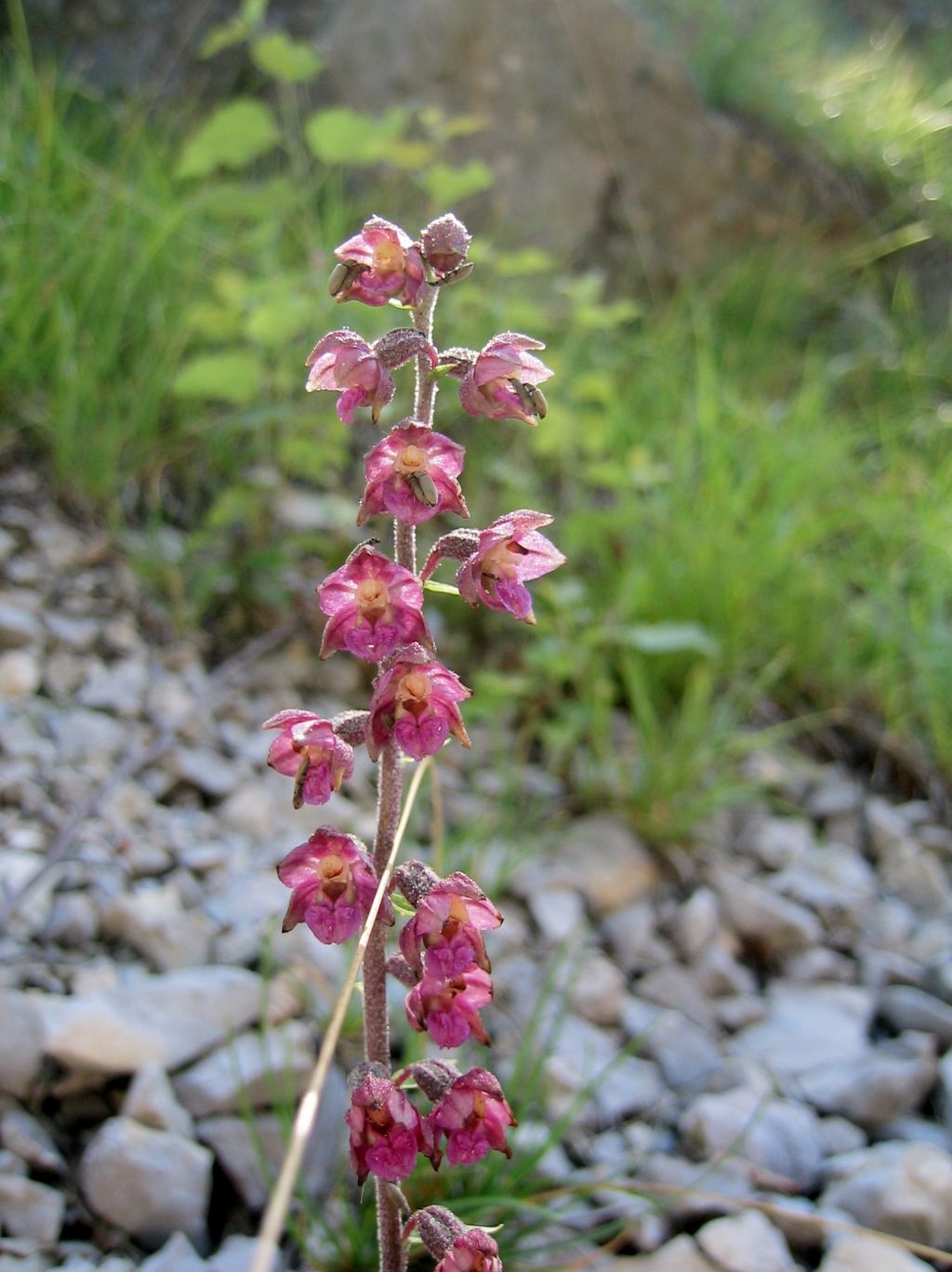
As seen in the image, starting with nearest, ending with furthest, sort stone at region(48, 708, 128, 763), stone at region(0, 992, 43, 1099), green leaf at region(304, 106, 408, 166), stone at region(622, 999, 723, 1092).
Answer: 1. stone at region(0, 992, 43, 1099)
2. stone at region(622, 999, 723, 1092)
3. stone at region(48, 708, 128, 763)
4. green leaf at region(304, 106, 408, 166)

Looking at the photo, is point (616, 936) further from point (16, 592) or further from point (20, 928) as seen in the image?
point (16, 592)

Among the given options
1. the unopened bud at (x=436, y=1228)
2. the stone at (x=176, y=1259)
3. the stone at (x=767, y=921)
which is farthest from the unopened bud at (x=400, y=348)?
the stone at (x=767, y=921)

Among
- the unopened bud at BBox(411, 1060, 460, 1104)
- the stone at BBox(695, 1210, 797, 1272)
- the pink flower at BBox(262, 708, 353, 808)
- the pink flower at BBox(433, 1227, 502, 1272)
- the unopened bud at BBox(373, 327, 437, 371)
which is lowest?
the stone at BBox(695, 1210, 797, 1272)

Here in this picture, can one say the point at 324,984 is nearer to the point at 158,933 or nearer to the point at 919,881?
the point at 158,933

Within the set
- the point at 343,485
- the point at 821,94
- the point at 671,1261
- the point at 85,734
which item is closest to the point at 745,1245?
the point at 671,1261

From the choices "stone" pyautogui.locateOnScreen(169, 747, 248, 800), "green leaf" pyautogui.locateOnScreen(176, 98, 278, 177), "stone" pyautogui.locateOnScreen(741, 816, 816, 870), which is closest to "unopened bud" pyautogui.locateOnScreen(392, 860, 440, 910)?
"stone" pyautogui.locateOnScreen(169, 747, 248, 800)

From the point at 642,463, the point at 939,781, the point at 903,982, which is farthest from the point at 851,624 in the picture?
the point at 903,982

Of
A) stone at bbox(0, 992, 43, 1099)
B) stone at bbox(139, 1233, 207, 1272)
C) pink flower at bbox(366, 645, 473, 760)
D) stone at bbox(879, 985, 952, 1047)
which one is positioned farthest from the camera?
stone at bbox(879, 985, 952, 1047)

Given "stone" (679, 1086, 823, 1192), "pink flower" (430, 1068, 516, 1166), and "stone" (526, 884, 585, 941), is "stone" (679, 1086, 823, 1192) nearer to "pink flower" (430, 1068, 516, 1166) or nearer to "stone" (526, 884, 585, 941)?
"stone" (526, 884, 585, 941)
